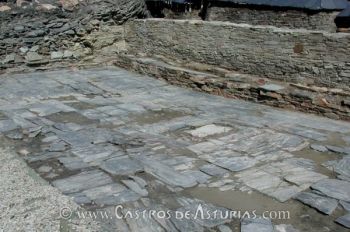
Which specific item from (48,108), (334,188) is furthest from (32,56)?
(334,188)

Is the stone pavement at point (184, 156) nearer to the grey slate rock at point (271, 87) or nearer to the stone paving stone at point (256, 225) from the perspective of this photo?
the stone paving stone at point (256, 225)

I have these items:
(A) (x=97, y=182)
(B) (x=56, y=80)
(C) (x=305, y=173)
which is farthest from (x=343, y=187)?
(B) (x=56, y=80)

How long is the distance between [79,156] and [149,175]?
1095 mm

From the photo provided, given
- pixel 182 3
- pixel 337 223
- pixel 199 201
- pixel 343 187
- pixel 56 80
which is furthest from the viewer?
pixel 182 3

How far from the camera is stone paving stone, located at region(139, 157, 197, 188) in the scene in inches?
192

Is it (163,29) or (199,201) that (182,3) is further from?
(199,201)

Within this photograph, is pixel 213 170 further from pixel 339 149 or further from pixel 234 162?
pixel 339 149

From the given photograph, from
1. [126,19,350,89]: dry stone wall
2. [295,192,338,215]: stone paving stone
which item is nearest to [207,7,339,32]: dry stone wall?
[126,19,350,89]: dry stone wall

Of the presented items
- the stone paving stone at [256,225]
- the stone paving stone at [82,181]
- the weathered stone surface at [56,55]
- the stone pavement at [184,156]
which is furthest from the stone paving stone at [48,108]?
the stone paving stone at [256,225]

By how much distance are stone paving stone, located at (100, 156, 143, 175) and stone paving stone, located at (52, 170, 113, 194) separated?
148mm

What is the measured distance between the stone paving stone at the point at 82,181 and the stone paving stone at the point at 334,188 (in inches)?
92.6

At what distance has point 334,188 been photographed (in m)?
4.78

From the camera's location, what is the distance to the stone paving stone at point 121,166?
16.9ft

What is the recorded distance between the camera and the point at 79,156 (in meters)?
5.61
